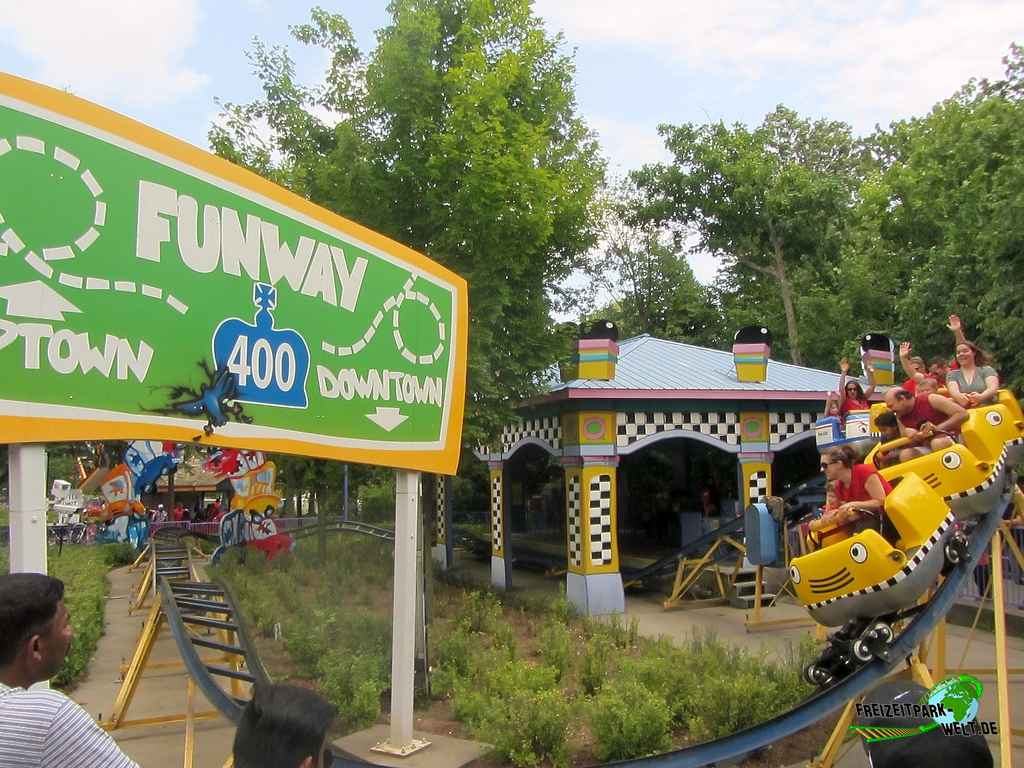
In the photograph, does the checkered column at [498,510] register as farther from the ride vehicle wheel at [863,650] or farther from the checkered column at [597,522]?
the ride vehicle wheel at [863,650]

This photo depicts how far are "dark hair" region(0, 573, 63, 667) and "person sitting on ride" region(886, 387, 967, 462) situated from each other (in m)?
5.51

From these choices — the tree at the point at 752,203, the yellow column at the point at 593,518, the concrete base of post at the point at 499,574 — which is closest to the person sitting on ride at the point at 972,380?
the yellow column at the point at 593,518

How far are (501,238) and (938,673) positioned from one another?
236 inches

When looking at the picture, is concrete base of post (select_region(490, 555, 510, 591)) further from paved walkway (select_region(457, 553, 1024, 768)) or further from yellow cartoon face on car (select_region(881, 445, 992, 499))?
yellow cartoon face on car (select_region(881, 445, 992, 499))

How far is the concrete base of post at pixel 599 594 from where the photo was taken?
1089 cm

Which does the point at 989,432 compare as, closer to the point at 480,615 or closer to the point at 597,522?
the point at 480,615

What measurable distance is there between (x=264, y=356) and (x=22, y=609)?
2567 mm

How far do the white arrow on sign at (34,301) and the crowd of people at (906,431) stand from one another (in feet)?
13.8

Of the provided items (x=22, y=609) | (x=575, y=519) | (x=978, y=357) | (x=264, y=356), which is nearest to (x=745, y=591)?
(x=575, y=519)

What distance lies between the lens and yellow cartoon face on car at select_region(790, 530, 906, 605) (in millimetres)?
4629

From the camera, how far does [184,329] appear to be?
3.74 m

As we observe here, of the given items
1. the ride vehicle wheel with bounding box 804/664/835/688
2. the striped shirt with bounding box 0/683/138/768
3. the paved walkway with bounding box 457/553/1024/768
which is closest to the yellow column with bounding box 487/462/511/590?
the paved walkway with bounding box 457/553/1024/768

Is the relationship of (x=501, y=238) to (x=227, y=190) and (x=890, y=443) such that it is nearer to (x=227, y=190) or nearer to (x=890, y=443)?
(x=890, y=443)

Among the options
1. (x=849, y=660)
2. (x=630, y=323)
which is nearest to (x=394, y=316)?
(x=849, y=660)
